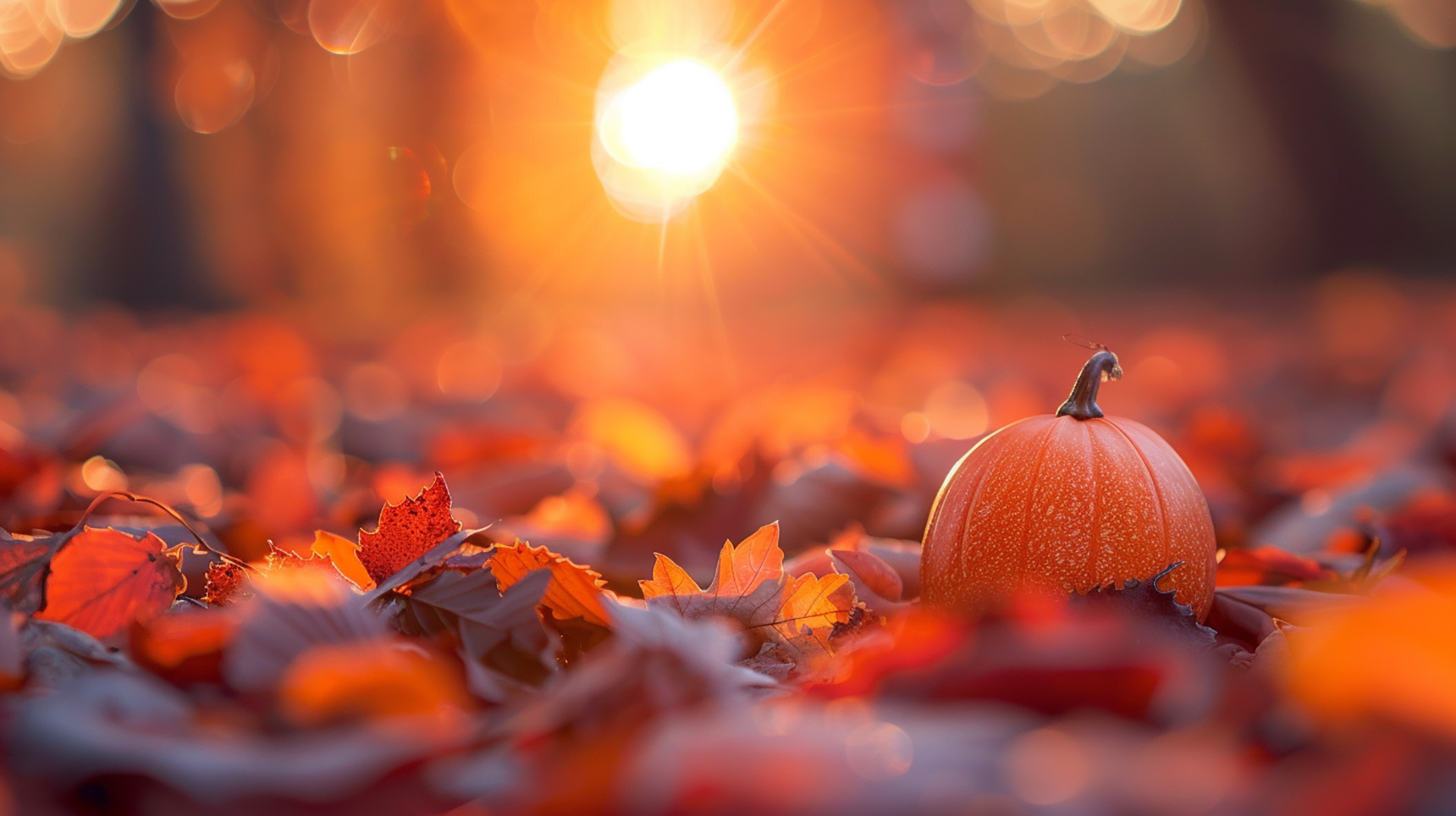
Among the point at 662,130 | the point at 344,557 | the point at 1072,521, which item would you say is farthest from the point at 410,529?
the point at 662,130

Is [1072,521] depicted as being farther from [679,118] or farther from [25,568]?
[679,118]

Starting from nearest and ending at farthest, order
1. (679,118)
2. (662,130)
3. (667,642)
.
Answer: (667,642), (679,118), (662,130)

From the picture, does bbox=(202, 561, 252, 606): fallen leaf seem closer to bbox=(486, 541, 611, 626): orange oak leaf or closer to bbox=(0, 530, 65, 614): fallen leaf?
bbox=(0, 530, 65, 614): fallen leaf

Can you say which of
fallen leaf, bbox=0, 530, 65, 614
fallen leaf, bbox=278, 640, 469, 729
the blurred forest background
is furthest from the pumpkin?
the blurred forest background

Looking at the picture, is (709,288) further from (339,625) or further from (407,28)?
(339,625)

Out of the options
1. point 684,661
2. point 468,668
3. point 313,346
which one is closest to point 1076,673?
point 684,661

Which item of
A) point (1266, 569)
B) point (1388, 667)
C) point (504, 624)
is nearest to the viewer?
point (1388, 667)

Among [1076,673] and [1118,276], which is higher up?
[1118,276]
